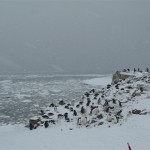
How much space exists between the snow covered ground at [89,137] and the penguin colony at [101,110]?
114 centimetres

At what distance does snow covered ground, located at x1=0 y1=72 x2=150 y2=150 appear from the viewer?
84.3 feet

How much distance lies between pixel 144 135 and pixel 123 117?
7.07 meters

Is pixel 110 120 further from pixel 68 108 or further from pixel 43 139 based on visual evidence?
pixel 68 108

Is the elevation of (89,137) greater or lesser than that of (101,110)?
lesser

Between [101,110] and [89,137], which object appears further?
[101,110]

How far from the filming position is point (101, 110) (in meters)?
39.1

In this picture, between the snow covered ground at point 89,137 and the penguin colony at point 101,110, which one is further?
the penguin colony at point 101,110

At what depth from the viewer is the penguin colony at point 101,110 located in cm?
3438

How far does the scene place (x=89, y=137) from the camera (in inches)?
1115

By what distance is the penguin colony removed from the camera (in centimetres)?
3438

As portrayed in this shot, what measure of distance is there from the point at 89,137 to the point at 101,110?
10.9m

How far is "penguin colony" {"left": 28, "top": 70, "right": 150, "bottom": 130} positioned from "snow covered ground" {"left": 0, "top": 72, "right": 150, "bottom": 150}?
1.14 metres

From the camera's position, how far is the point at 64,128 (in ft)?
111

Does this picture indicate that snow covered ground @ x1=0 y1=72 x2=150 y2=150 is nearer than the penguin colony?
Yes
